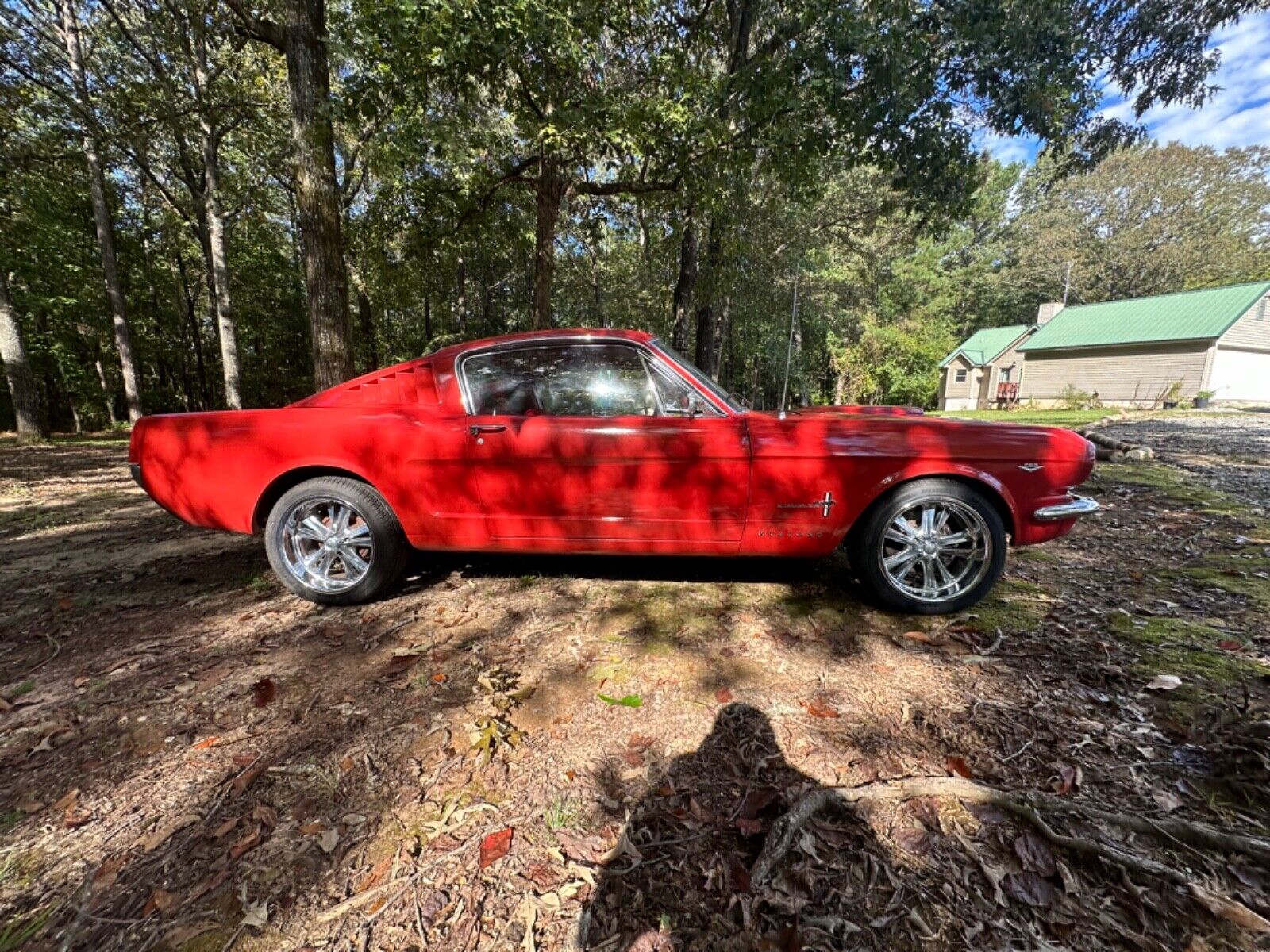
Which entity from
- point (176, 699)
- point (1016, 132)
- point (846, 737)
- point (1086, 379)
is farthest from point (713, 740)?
point (1086, 379)

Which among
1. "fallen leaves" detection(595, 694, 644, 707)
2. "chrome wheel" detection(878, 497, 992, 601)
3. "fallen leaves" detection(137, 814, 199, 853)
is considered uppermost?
"chrome wheel" detection(878, 497, 992, 601)

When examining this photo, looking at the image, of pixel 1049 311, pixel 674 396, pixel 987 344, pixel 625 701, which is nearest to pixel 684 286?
pixel 674 396

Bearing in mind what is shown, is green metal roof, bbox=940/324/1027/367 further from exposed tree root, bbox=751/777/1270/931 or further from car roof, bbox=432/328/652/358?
exposed tree root, bbox=751/777/1270/931

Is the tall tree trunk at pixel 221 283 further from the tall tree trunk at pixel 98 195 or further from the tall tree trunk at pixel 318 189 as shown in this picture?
the tall tree trunk at pixel 318 189

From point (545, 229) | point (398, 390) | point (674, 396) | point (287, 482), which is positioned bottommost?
point (287, 482)

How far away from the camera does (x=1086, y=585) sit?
3.11 meters

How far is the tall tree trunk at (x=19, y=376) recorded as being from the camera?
1011 cm

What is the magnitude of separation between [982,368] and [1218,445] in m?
26.3

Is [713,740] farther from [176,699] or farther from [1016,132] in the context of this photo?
[1016,132]

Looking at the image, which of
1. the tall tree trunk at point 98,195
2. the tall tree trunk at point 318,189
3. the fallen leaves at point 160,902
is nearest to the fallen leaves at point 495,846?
the fallen leaves at point 160,902

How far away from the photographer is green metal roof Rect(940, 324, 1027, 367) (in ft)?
99.1

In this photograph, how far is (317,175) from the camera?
5031 mm

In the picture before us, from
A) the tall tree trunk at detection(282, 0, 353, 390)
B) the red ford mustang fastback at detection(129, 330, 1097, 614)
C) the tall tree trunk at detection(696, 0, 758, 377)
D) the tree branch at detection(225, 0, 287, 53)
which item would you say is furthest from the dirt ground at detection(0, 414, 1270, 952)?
Result: the tall tree trunk at detection(696, 0, 758, 377)

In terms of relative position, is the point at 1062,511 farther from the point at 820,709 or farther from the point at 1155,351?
the point at 1155,351
